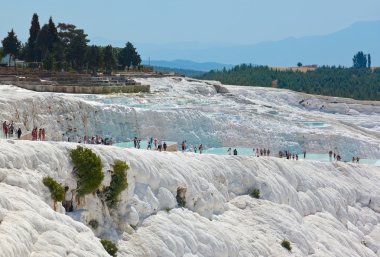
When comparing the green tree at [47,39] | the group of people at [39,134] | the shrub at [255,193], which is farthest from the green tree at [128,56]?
A: the shrub at [255,193]

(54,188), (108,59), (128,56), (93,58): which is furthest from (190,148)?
(128,56)

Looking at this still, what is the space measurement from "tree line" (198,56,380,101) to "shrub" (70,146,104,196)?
76585 millimetres

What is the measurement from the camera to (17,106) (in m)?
33.9

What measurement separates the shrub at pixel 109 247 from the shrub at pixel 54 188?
163cm

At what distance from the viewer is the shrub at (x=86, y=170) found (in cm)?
1923

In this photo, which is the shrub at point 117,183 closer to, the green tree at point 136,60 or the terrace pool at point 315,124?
the terrace pool at point 315,124

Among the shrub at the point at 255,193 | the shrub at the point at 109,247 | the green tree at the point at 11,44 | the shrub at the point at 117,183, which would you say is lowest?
the shrub at the point at 255,193

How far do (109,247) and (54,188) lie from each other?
7.15 feet

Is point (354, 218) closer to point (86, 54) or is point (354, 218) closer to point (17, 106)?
point (17, 106)

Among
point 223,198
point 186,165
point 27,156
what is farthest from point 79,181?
point 223,198

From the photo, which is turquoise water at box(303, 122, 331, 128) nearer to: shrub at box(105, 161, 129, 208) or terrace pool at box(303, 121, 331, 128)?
terrace pool at box(303, 121, 331, 128)

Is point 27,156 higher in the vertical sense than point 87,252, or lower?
higher

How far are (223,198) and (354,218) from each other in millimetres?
9800

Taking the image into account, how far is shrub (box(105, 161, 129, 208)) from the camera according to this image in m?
19.9
